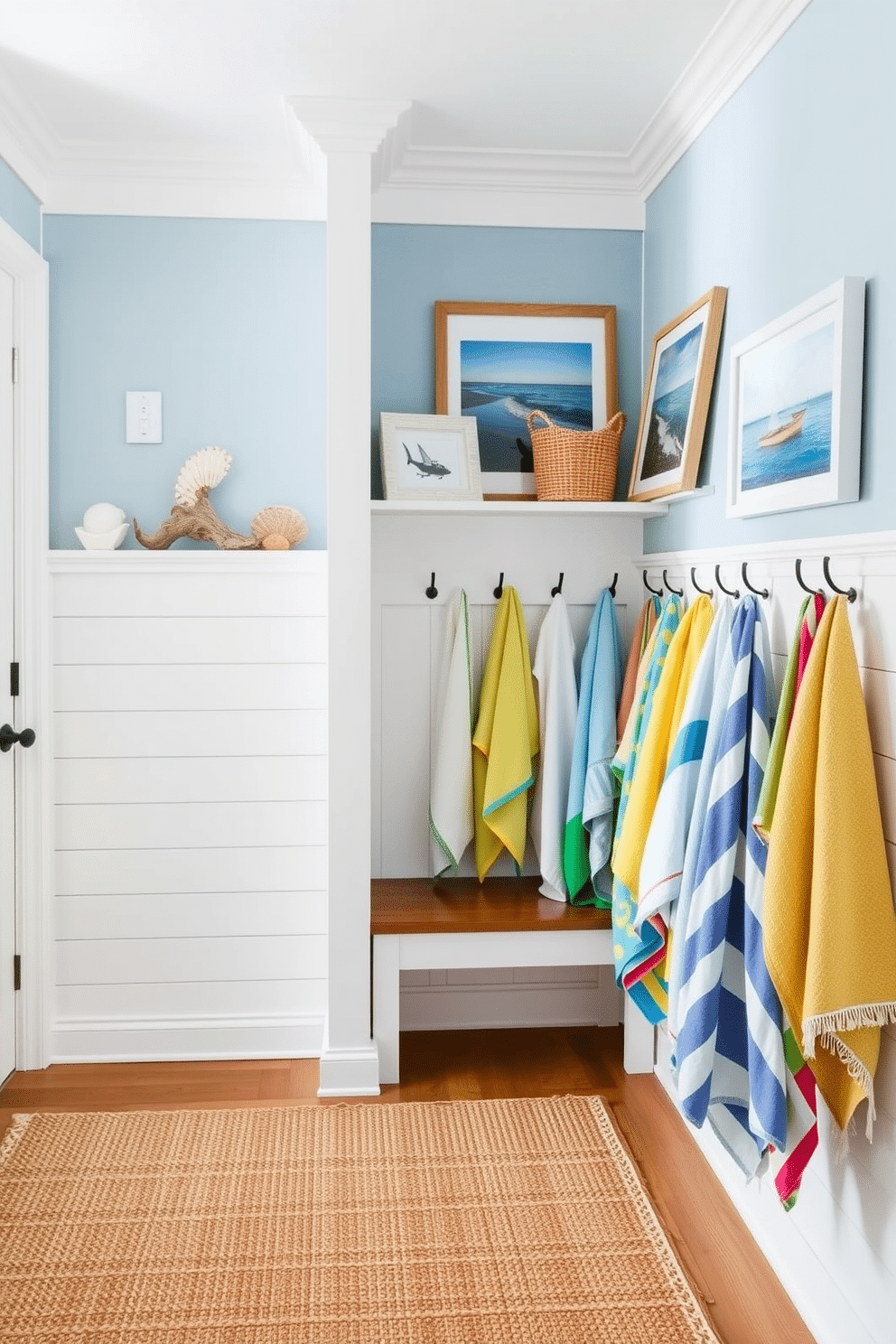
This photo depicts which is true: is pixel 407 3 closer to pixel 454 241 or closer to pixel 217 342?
pixel 454 241

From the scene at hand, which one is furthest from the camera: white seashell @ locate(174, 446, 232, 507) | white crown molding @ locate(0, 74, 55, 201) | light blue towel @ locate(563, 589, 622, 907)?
white seashell @ locate(174, 446, 232, 507)

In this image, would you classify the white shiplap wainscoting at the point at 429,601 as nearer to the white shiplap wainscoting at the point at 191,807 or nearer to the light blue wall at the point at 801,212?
the white shiplap wainscoting at the point at 191,807

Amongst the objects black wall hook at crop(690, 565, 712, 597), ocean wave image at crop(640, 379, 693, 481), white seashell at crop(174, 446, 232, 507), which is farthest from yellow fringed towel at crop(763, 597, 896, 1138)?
white seashell at crop(174, 446, 232, 507)

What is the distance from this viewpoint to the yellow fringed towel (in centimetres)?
160

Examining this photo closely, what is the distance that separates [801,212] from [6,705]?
2125 mm

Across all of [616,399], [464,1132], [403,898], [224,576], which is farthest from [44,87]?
[464,1132]

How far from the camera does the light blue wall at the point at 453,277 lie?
2969 mm

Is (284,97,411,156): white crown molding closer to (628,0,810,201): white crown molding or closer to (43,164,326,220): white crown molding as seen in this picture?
(43,164,326,220): white crown molding

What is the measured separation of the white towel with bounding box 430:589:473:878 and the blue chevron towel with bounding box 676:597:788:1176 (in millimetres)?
1015

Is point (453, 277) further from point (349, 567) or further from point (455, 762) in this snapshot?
point (455, 762)

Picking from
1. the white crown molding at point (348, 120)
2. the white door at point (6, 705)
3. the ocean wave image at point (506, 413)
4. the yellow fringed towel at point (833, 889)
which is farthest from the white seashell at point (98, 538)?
the yellow fringed towel at point (833, 889)

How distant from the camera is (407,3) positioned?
2098 millimetres

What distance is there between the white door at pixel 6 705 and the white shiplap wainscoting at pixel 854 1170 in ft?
5.97

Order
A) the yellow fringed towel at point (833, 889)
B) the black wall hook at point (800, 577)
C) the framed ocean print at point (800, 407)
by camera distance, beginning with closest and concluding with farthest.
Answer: the yellow fringed towel at point (833, 889)
the framed ocean print at point (800, 407)
the black wall hook at point (800, 577)
